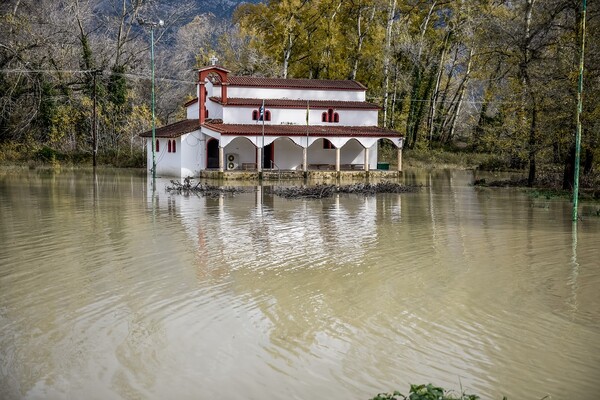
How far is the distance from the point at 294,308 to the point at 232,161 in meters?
35.6

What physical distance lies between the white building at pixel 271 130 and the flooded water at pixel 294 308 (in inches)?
916

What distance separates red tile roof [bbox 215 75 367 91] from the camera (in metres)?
46.1

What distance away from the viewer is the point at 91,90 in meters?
55.9

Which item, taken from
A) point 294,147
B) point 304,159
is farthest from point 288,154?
point 304,159

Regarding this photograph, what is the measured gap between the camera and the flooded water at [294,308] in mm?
7320

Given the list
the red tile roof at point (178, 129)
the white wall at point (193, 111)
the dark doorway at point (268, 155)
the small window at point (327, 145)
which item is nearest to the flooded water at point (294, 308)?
the red tile roof at point (178, 129)

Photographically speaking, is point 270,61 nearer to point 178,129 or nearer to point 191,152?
point 178,129

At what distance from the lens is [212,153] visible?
4516 centimetres

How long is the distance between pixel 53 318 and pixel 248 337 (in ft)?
8.72

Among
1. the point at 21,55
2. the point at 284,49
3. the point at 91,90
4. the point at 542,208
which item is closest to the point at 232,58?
the point at 284,49

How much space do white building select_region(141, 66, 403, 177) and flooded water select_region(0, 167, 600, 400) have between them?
23.3 metres

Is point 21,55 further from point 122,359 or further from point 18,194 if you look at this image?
point 122,359

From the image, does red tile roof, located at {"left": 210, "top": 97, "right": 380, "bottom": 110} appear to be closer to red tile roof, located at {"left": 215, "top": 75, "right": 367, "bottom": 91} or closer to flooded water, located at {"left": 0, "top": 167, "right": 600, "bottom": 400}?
red tile roof, located at {"left": 215, "top": 75, "right": 367, "bottom": 91}

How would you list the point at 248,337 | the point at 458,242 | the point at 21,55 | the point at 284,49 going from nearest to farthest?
the point at 248,337
the point at 458,242
the point at 21,55
the point at 284,49
